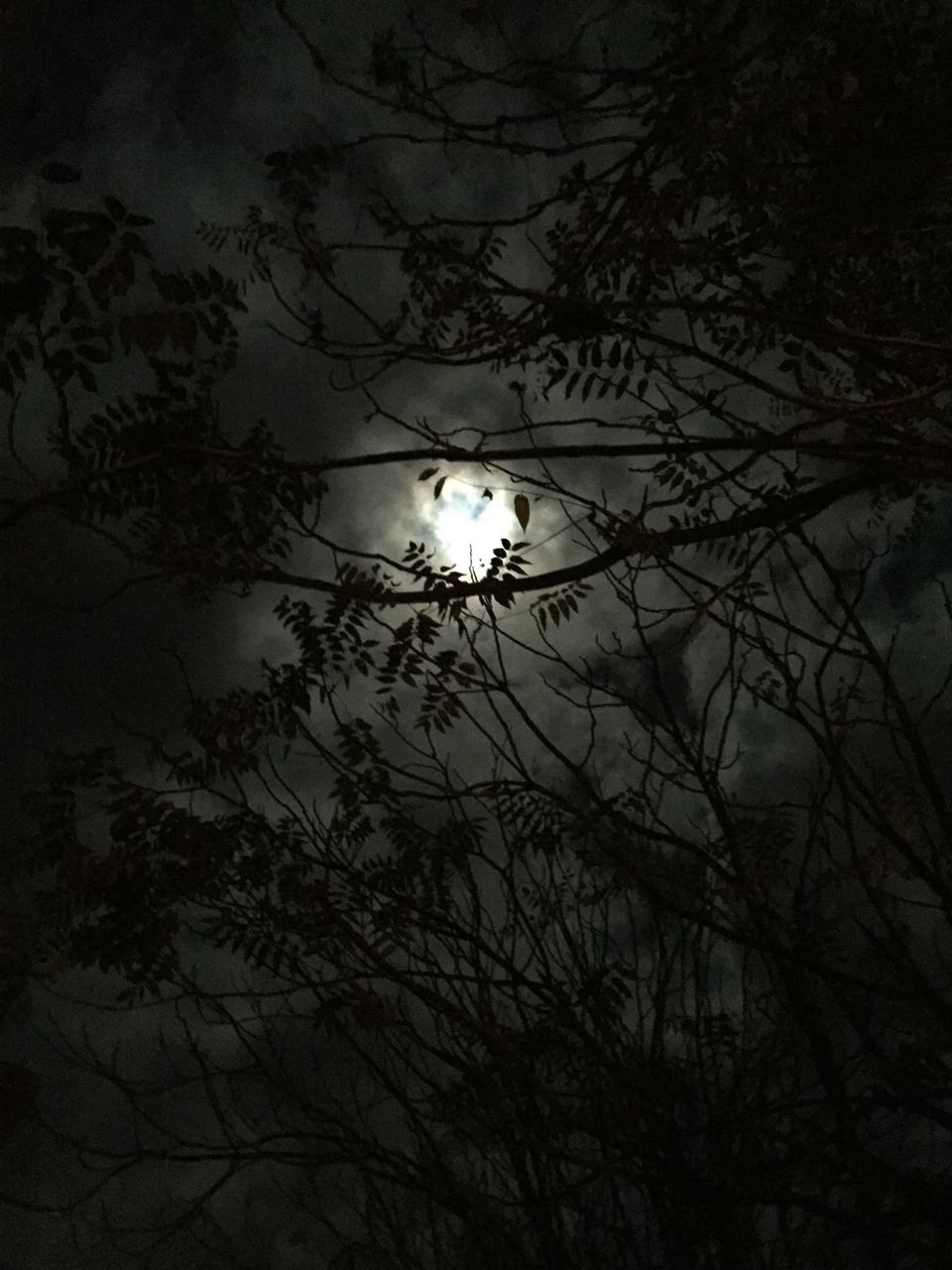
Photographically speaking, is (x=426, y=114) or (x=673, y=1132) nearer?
(x=426, y=114)

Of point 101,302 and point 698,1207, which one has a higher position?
point 101,302

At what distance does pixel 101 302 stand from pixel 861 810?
4372 mm

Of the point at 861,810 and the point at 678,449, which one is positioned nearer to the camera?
the point at 678,449

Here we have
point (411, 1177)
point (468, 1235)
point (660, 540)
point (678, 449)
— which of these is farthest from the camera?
point (468, 1235)

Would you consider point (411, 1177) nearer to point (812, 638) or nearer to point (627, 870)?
point (627, 870)

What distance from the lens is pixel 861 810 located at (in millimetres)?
4883

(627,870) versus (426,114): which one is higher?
(426,114)

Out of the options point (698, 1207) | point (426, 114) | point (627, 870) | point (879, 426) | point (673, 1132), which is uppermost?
point (426, 114)

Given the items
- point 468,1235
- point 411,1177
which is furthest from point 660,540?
point 468,1235

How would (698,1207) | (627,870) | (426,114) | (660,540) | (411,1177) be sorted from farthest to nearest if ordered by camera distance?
(411,1177) → (698,1207) → (627,870) → (426,114) → (660,540)

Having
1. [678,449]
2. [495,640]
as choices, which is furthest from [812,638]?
[678,449]

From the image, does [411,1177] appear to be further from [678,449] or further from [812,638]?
[678,449]

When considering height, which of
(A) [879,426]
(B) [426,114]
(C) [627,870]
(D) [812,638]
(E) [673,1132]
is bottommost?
(E) [673,1132]

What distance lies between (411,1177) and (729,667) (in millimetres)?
4066
